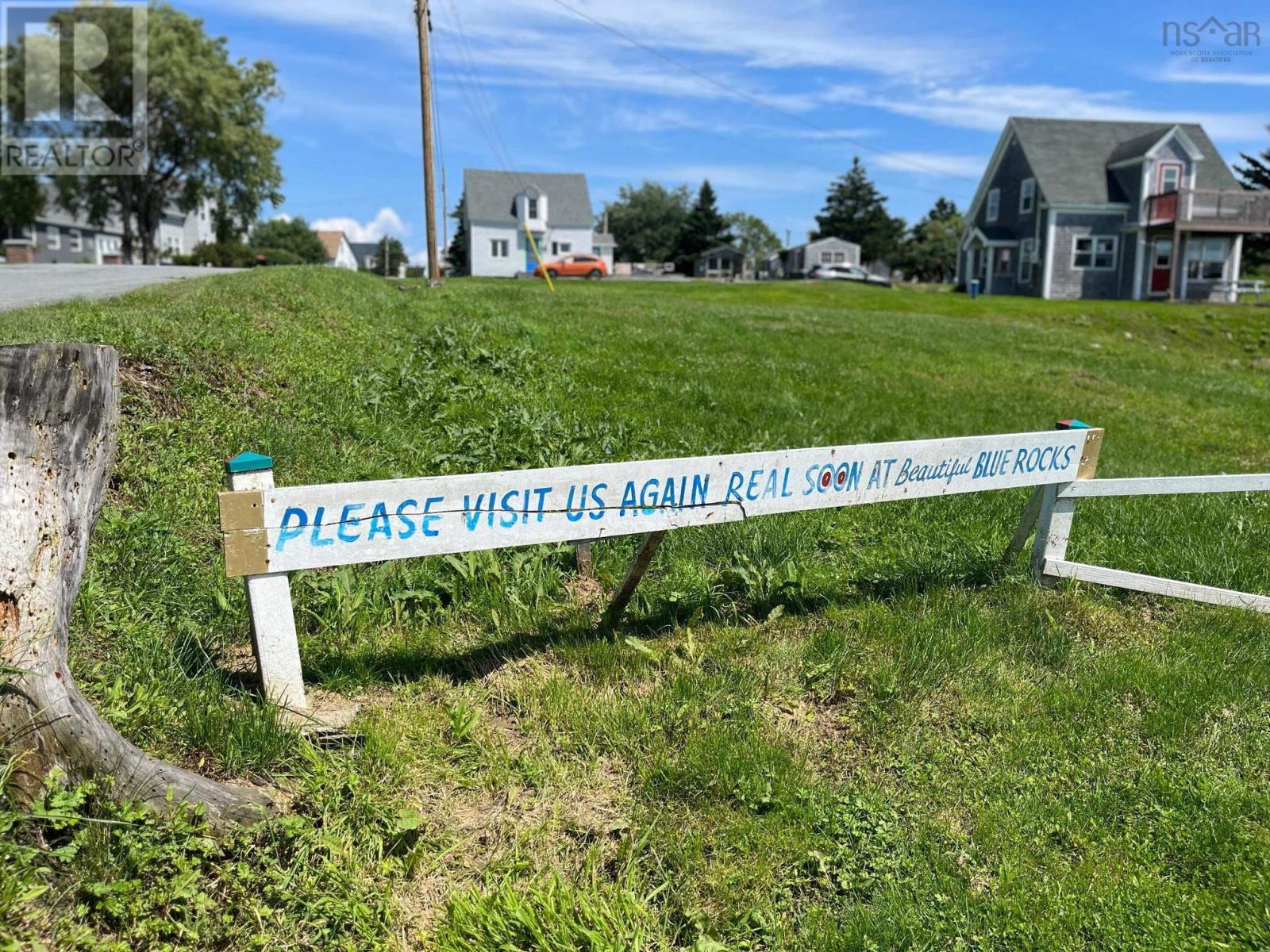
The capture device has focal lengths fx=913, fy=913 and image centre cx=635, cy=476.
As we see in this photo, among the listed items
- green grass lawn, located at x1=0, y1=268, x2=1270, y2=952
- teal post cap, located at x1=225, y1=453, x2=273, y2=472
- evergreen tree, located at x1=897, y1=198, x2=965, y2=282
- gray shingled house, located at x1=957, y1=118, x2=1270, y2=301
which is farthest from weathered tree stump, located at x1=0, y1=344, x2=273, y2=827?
evergreen tree, located at x1=897, y1=198, x2=965, y2=282

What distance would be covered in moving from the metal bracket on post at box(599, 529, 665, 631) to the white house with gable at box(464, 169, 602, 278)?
57661mm

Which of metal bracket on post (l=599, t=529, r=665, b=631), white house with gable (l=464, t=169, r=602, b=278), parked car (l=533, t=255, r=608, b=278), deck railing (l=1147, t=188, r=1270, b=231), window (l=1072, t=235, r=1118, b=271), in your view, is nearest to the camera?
metal bracket on post (l=599, t=529, r=665, b=631)

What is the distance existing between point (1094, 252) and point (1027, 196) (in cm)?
400

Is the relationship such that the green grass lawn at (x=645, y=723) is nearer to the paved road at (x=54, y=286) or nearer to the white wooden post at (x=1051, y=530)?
the white wooden post at (x=1051, y=530)

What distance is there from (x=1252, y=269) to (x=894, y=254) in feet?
107

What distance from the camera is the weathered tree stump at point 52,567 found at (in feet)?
7.54

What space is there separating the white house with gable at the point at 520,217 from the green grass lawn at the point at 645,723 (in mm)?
56301

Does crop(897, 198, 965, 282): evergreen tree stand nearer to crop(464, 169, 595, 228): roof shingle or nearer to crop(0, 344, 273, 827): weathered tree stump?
crop(464, 169, 595, 228): roof shingle

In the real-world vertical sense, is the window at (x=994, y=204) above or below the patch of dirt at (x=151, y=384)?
above

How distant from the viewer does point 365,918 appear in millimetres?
2514

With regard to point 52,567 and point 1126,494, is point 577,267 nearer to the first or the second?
point 1126,494

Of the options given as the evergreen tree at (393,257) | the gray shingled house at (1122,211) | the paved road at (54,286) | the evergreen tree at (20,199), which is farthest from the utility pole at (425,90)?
the evergreen tree at (393,257)

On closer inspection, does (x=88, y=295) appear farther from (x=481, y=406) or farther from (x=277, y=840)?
(x=277, y=840)

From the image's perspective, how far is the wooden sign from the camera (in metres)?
3.02
